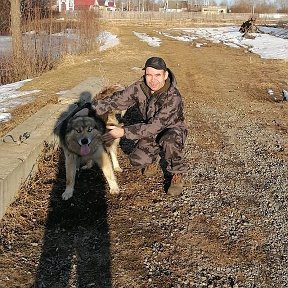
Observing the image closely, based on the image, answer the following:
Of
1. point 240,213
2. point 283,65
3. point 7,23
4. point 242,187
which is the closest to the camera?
point 240,213

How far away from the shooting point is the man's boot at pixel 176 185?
400cm

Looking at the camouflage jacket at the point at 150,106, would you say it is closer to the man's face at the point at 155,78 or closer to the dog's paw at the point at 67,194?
the man's face at the point at 155,78

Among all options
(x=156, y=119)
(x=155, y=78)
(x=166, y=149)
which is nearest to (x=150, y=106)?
(x=156, y=119)

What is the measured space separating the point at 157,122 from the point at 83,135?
2.39 feet

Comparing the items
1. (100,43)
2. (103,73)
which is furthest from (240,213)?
(100,43)

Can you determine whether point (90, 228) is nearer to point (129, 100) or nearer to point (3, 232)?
point (3, 232)

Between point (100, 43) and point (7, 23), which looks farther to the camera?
→ point (100, 43)

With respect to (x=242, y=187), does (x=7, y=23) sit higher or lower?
higher

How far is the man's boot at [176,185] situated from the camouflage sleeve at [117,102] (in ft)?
3.04

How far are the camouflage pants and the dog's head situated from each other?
59cm

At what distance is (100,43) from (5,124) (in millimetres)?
13235

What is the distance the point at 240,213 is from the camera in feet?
12.0

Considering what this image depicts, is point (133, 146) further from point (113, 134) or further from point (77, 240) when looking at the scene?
point (77, 240)

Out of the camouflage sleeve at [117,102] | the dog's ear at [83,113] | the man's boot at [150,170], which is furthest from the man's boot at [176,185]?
the dog's ear at [83,113]
